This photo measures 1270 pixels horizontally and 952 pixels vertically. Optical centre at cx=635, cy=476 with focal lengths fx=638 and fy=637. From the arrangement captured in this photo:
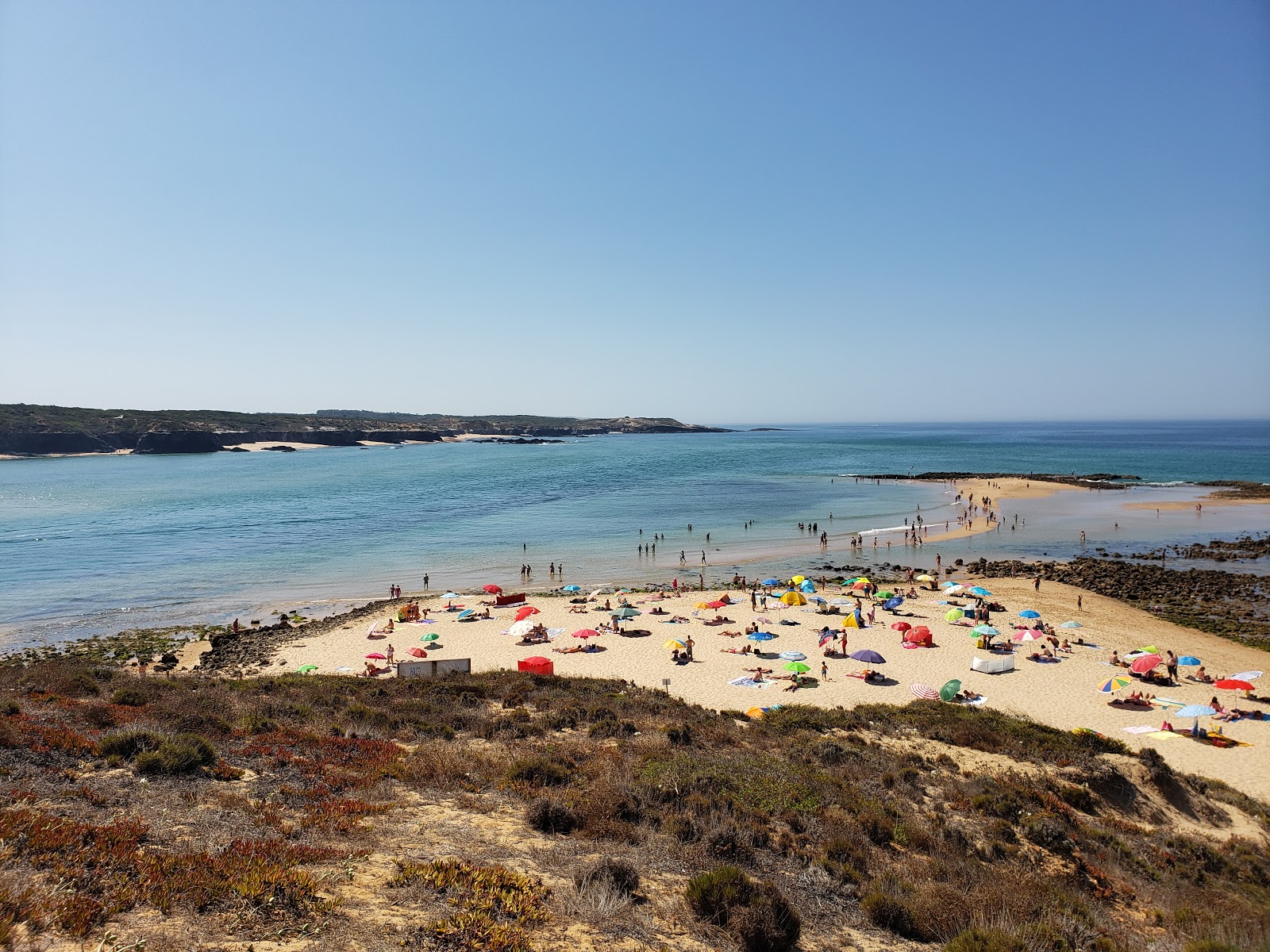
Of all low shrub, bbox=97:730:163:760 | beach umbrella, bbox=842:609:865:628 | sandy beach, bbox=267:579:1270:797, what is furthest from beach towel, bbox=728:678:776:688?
low shrub, bbox=97:730:163:760

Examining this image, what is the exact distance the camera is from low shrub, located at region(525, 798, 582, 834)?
8.65m

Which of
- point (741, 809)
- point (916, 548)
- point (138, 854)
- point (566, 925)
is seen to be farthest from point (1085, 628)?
point (138, 854)

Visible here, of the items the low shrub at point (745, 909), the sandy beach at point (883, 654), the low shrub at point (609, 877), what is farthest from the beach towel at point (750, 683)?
the low shrub at point (609, 877)

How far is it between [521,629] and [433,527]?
29910 mm

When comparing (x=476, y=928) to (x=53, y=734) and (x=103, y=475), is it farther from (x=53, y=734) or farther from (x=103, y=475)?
(x=103, y=475)

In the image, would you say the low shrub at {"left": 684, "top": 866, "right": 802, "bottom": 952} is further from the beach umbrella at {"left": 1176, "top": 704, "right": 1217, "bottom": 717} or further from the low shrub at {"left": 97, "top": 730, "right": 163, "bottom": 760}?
the beach umbrella at {"left": 1176, "top": 704, "right": 1217, "bottom": 717}

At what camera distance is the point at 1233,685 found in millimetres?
19156

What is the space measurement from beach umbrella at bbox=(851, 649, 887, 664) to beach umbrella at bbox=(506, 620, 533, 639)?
1246 centimetres

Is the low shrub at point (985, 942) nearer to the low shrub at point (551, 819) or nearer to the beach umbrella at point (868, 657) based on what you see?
the low shrub at point (551, 819)

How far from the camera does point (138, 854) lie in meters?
6.53

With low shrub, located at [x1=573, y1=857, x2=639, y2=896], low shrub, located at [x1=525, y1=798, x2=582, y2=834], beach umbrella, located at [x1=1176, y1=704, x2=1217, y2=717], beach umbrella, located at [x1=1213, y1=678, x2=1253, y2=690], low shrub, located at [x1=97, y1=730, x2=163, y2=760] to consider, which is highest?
low shrub, located at [x1=97, y1=730, x2=163, y2=760]

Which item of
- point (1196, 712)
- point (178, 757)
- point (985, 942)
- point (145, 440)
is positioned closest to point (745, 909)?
point (985, 942)

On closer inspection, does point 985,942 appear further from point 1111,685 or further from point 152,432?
point 152,432

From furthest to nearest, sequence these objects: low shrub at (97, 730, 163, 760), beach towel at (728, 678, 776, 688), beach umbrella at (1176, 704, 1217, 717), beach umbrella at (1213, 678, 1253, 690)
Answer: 1. beach towel at (728, 678, 776, 688)
2. beach umbrella at (1213, 678, 1253, 690)
3. beach umbrella at (1176, 704, 1217, 717)
4. low shrub at (97, 730, 163, 760)
